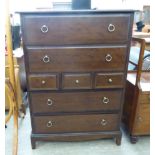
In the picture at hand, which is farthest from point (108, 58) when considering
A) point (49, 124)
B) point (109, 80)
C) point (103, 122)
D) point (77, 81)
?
point (49, 124)

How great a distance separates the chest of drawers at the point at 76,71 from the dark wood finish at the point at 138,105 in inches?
5.6

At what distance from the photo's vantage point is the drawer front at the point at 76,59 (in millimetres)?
1304

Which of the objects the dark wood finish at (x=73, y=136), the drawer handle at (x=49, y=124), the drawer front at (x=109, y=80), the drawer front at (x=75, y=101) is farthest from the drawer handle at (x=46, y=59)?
the dark wood finish at (x=73, y=136)

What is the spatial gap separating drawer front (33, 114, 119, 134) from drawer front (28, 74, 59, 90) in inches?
10.6

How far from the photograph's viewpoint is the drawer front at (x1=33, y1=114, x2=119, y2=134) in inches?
59.7

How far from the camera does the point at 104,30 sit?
128 cm

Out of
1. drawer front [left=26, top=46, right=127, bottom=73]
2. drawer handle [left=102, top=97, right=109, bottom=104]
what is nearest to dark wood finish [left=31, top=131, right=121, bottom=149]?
drawer handle [left=102, top=97, right=109, bottom=104]

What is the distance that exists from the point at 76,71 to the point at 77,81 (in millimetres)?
77

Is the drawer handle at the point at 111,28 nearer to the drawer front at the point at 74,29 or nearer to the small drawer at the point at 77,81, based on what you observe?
the drawer front at the point at 74,29

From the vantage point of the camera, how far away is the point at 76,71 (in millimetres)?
1364

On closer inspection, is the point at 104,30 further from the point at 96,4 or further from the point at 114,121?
the point at 96,4

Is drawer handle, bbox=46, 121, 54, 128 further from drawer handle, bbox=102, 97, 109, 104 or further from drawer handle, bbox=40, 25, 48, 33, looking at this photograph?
drawer handle, bbox=40, 25, 48, 33

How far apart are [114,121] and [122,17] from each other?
2.71 feet
